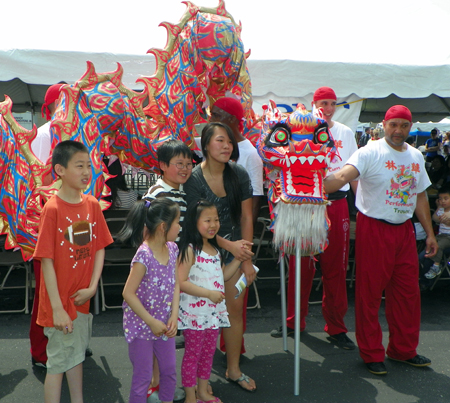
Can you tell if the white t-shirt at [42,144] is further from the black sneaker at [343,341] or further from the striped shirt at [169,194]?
the black sneaker at [343,341]

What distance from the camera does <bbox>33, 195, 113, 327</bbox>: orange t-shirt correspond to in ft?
7.09

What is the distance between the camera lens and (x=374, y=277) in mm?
3100

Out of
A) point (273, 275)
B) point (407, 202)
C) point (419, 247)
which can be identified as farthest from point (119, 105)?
point (419, 247)

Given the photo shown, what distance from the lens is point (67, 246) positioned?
7.28 feet

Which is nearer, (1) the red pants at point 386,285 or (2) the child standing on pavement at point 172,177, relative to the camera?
(2) the child standing on pavement at point 172,177

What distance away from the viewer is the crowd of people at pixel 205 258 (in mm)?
2234

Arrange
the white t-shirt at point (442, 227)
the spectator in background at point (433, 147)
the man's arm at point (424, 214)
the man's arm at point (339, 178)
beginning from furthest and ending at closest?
the spectator in background at point (433, 147), the white t-shirt at point (442, 227), the man's arm at point (424, 214), the man's arm at point (339, 178)

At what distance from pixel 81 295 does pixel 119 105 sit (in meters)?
1.24

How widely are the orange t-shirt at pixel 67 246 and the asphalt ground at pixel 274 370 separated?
0.82 metres

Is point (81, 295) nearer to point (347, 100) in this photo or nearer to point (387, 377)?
point (387, 377)

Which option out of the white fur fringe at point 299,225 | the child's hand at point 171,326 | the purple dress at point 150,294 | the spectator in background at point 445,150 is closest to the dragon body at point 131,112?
the purple dress at point 150,294

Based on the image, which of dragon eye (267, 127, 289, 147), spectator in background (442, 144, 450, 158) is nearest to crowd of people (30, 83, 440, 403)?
dragon eye (267, 127, 289, 147)

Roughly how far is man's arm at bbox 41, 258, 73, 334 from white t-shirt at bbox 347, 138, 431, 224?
1.97 m

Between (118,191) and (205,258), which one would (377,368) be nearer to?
(205,258)
